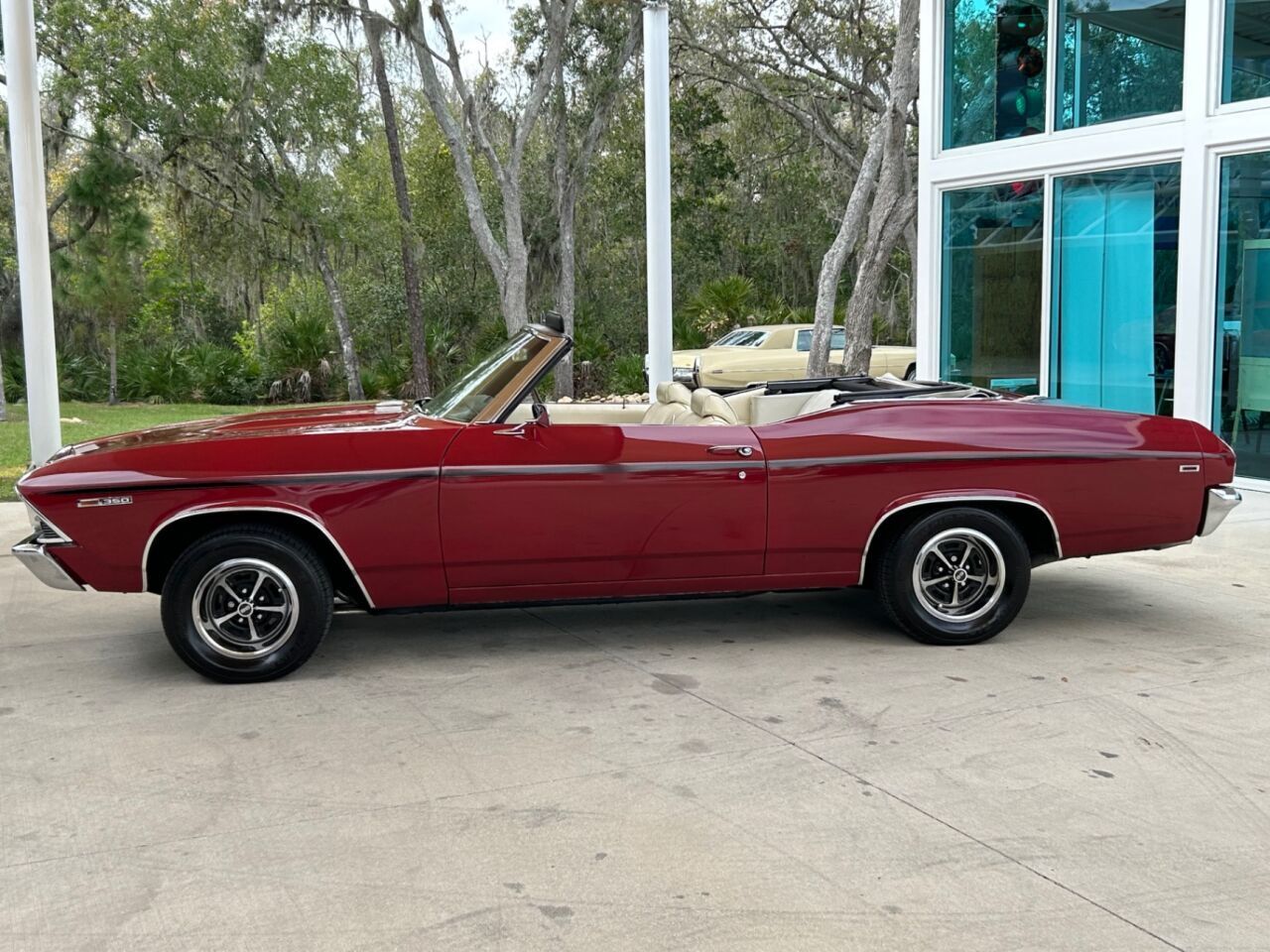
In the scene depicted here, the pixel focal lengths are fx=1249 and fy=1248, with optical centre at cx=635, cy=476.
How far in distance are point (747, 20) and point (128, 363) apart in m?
14.8

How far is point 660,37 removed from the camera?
34.9 ft

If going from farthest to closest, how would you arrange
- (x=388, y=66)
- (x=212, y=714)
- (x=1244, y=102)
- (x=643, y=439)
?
(x=388, y=66), (x=1244, y=102), (x=643, y=439), (x=212, y=714)

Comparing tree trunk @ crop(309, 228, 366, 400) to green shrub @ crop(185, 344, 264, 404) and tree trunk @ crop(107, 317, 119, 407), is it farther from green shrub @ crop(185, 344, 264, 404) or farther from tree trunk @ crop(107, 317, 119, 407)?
tree trunk @ crop(107, 317, 119, 407)

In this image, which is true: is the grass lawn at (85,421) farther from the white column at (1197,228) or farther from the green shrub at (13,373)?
the white column at (1197,228)

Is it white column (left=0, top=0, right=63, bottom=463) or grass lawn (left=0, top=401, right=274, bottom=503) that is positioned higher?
white column (left=0, top=0, right=63, bottom=463)

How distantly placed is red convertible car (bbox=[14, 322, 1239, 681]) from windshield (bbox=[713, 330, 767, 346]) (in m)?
15.2

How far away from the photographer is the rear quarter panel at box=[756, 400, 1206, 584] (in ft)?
18.1

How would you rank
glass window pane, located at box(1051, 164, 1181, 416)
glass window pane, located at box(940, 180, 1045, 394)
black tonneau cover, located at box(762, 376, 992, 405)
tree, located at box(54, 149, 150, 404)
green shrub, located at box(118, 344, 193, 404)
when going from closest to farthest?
black tonneau cover, located at box(762, 376, 992, 405), glass window pane, located at box(1051, 164, 1181, 416), glass window pane, located at box(940, 180, 1045, 394), tree, located at box(54, 149, 150, 404), green shrub, located at box(118, 344, 193, 404)

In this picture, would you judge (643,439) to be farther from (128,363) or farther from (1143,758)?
(128,363)

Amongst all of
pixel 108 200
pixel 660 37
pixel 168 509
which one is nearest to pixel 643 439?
pixel 168 509

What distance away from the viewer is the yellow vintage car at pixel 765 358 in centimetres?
1988

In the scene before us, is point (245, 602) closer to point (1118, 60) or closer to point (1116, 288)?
point (1116, 288)

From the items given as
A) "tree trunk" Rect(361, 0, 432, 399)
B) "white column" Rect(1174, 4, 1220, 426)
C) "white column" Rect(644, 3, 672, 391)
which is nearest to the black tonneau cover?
"white column" Rect(644, 3, 672, 391)

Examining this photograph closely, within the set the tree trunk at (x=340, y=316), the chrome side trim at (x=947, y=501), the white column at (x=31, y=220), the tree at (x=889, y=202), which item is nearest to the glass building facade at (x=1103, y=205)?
the tree at (x=889, y=202)
